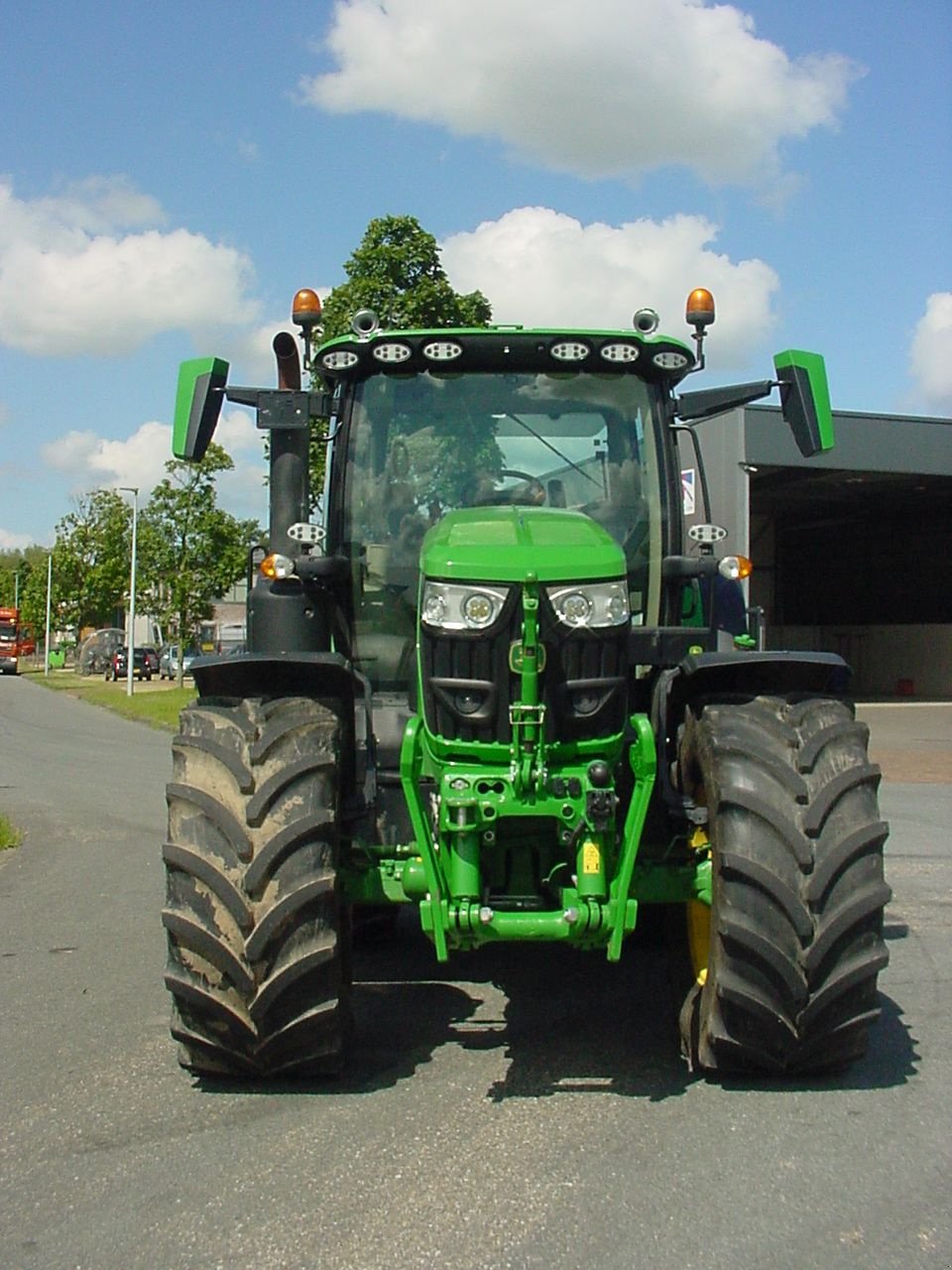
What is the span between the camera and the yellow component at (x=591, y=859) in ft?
15.7

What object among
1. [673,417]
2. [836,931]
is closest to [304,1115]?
[836,931]

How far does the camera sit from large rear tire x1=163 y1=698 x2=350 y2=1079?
4.80 metres

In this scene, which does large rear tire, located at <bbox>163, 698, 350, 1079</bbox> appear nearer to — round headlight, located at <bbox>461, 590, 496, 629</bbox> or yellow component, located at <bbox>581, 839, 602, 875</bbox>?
round headlight, located at <bbox>461, 590, 496, 629</bbox>

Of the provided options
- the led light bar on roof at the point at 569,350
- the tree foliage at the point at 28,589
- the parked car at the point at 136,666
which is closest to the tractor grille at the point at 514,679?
the led light bar on roof at the point at 569,350

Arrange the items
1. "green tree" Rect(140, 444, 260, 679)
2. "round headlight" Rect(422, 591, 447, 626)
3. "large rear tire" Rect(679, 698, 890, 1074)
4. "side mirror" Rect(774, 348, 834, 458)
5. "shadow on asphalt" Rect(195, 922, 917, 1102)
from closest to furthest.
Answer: "large rear tire" Rect(679, 698, 890, 1074) → "round headlight" Rect(422, 591, 447, 626) → "shadow on asphalt" Rect(195, 922, 917, 1102) → "side mirror" Rect(774, 348, 834, 458) → "green tree" Rect(140, 444, 260, 679)

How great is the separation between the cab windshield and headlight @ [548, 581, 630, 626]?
1109mm

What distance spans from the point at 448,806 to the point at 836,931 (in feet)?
4.37

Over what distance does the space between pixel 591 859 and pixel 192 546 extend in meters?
35.3

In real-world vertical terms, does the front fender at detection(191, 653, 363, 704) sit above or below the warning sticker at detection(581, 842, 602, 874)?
above

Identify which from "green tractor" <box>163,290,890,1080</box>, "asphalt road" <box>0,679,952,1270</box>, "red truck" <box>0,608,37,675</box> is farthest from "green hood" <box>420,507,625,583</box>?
"red truck" <box>0,608,37,675</box>

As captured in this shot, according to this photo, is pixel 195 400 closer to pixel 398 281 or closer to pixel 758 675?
pixel 758 675

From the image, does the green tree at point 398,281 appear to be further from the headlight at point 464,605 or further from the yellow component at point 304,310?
the headlight at point 464,605

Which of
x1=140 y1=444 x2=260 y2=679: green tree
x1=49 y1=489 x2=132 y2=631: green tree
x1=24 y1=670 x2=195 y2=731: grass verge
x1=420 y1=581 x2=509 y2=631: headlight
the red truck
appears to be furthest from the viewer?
the red truck

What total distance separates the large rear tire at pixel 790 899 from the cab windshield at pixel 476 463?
1366 millimetres
